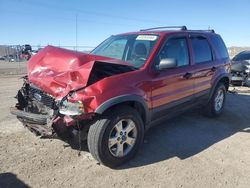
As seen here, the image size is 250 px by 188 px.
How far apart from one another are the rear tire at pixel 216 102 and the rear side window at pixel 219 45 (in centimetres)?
73

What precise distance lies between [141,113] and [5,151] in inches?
86.9

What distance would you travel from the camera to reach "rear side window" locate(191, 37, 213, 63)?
5207 millimetres

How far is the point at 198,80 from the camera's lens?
5.20 meters

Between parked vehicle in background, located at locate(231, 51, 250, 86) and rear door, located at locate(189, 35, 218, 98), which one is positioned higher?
rear door, located at locate(189, 35, 218, 98)

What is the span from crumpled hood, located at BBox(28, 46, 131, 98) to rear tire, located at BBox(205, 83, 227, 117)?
2931 millimetres

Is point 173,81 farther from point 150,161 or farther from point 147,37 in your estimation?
point 150,161

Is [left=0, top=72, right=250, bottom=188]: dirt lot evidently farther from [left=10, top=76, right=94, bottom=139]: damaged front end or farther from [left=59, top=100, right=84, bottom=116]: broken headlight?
[left=59, top=100, right=84, bottom=116]: broken headlight

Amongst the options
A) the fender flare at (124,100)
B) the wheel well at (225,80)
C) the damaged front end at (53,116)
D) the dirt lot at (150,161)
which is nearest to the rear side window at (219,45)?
the wheel well at (225,80)

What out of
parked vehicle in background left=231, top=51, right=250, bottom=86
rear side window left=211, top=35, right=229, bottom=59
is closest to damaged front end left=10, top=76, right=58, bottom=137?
rear side window left=211, top=35, right=229, bottom=59

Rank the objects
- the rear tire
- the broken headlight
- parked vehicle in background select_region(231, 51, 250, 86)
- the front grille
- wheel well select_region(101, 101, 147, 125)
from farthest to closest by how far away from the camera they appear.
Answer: parked vehicle in background select_region(231, 51, 250, 86), the rear tire, wheel well select_region(101, 101, 147, 125), the front grille, the broken headlight

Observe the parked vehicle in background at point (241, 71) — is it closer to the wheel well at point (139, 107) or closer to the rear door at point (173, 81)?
the rear door at point (173, 81)

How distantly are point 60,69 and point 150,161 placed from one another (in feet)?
6.25

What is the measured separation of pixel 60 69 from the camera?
3.74 m

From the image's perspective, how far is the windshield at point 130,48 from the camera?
4270 mm
